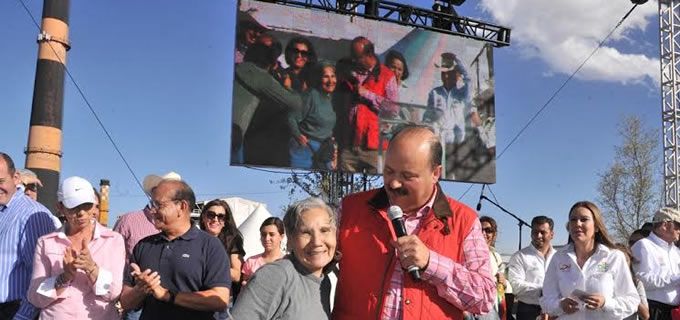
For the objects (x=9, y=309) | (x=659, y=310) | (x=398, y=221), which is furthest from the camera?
(x=659, y=310)

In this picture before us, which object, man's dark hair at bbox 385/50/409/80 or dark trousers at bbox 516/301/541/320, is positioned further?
man's dark hair at bbox 385/50/409/80

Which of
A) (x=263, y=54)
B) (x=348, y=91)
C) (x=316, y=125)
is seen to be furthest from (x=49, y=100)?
(x=348, y=91)

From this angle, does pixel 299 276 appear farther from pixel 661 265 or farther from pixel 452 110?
pixel 452 110

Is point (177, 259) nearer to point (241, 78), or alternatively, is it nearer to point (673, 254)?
point (673, 254)

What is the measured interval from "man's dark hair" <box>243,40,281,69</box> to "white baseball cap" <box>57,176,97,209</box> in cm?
822

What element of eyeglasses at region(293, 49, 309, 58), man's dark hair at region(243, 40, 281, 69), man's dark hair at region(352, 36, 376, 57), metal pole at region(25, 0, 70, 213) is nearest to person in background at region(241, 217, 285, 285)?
man's dark hair at region(243, 40, 281, 69)

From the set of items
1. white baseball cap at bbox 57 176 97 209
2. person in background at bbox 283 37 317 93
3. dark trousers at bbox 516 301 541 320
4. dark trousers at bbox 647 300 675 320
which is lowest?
dark trousers at bbox 516 301 541 320

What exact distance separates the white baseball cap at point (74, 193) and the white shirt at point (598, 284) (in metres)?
2.79

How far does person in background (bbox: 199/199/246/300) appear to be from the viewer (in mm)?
4938

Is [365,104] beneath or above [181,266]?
above

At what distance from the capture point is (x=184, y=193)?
3.08 meters

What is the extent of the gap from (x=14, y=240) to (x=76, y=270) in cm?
70

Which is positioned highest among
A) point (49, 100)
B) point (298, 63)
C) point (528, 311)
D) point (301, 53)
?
point (301, 53)

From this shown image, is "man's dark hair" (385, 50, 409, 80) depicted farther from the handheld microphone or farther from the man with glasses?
the handheld microphone
